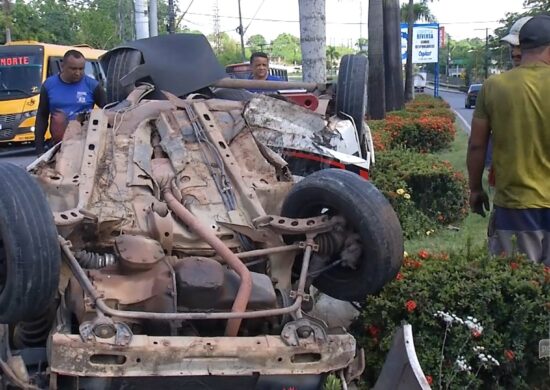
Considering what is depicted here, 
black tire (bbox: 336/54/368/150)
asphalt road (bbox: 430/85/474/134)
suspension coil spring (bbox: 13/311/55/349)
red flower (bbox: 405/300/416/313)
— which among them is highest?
black tire (bbox: 336/54/368/150)

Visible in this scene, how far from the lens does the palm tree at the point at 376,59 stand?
1791cm

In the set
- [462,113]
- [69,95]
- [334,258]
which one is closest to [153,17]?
[69,95]

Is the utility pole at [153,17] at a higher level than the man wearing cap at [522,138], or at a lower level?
higher

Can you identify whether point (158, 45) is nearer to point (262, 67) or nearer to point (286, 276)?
point (262, 67)

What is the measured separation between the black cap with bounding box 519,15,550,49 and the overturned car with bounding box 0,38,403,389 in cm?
120

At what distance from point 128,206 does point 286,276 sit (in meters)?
0.99

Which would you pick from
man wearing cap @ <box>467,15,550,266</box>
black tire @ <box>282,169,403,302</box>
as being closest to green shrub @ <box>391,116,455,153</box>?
man wearing cap @ <box>467,15,550,266</box>

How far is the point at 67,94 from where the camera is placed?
7.83 m

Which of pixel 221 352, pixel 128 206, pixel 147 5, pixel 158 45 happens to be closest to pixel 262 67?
pixel 158 45

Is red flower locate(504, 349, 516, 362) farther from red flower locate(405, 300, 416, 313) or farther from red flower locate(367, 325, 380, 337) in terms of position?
red flower locate(367, 325, 380, 337)

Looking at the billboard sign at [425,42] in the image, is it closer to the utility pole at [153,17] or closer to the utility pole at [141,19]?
the utility pole at [153,17]

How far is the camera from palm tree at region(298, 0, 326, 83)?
10955 mm

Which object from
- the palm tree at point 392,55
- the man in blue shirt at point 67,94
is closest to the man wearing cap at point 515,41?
the man in blue shirt at point 67,94

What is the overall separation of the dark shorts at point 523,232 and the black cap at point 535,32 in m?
0.93
